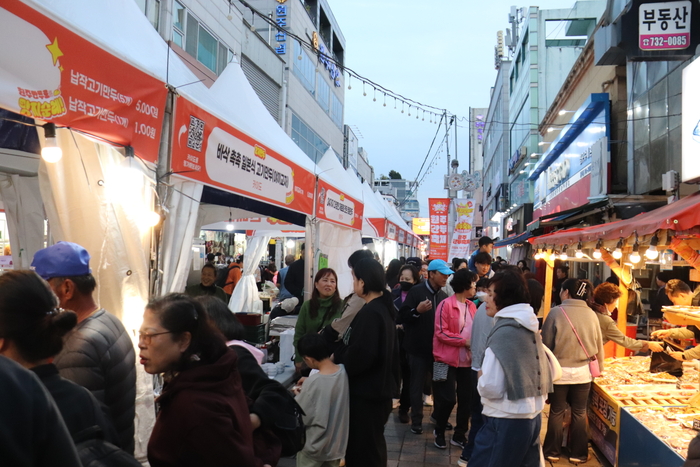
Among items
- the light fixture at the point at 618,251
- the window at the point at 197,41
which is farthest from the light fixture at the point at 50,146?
the window at the point at 197,41

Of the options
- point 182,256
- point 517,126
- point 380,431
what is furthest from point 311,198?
point 517,126

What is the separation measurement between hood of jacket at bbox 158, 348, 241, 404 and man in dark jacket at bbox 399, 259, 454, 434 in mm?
4018

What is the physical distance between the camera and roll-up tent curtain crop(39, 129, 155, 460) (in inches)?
113

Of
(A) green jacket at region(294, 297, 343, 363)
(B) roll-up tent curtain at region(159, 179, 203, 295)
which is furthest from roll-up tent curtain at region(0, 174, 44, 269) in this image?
(A) green jacket at region(294, 297, 343, 363)

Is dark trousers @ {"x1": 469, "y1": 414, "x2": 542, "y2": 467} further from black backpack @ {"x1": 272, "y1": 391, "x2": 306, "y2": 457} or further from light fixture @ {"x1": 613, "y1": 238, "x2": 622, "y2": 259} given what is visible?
light fixture @ {"x1": 613, "y1": 238, "x2": 622, "y2": 259}

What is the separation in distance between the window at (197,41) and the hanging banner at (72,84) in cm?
1370

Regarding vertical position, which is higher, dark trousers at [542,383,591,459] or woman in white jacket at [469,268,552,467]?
woman in white jacket at [469,268,552,467]

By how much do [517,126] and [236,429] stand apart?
119 ft

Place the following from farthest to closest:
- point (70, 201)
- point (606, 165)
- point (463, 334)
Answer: point (606, 165) → point (463, 334) → point (70, 201)

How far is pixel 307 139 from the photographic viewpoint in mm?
29609

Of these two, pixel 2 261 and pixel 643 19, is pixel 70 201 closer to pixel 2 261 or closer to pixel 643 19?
pixel 2 261

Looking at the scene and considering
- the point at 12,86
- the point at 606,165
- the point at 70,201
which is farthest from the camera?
the point at 606,165

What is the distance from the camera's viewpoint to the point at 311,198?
23.3ft

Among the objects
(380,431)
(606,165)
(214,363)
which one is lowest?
(380,431)
